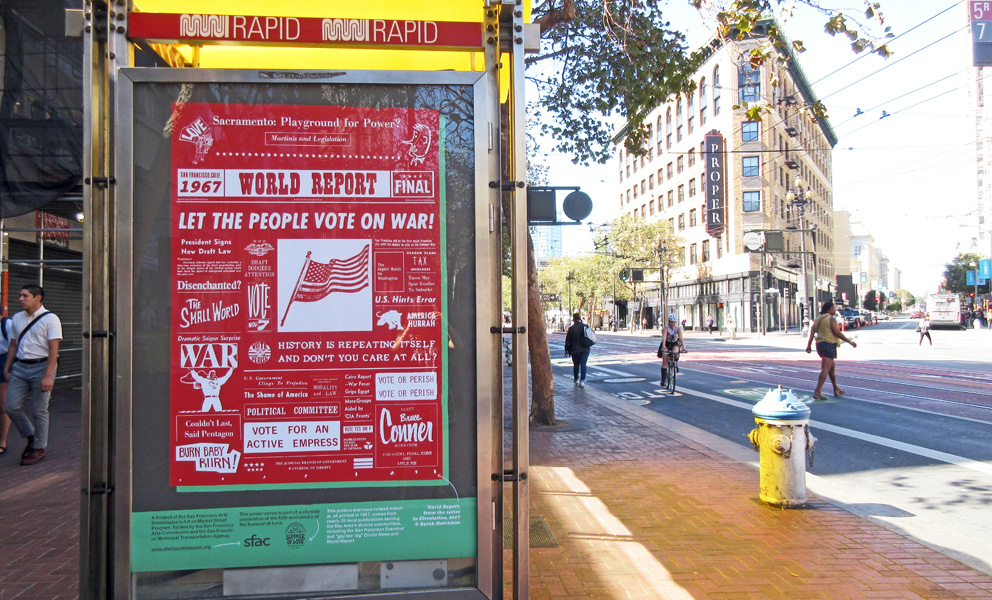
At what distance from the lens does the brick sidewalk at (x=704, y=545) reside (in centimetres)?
384

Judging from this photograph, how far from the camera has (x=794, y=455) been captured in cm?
539

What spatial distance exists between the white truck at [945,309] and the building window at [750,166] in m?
20.8

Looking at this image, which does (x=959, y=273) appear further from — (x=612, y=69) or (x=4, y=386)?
(x=4, y=386)

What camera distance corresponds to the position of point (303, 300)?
2.71 m

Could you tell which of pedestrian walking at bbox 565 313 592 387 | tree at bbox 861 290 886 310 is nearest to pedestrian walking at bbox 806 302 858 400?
pedestrian walking at bbox 565 313 592 387

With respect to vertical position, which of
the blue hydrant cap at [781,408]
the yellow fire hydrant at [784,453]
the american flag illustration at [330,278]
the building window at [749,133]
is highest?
the building window at [749,133]

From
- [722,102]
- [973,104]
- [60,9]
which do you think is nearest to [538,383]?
[60,9]

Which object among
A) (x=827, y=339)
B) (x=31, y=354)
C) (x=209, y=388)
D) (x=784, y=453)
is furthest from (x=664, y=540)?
(x=827, y=339)

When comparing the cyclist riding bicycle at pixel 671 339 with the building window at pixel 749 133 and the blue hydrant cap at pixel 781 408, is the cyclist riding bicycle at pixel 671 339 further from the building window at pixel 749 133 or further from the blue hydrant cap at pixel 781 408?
the building window at pixel 749 133

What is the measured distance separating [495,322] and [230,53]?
6.28 feet

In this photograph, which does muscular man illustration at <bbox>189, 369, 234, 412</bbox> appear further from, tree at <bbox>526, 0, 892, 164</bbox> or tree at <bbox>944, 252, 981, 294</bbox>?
tree at <bbox>944, 252, 981, 294</bbox>

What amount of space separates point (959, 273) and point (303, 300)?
313ft

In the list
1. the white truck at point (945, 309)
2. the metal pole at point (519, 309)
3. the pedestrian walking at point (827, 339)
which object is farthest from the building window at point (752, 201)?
the metal pole at point (519, 309)

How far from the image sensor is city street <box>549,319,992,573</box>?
5430mm
